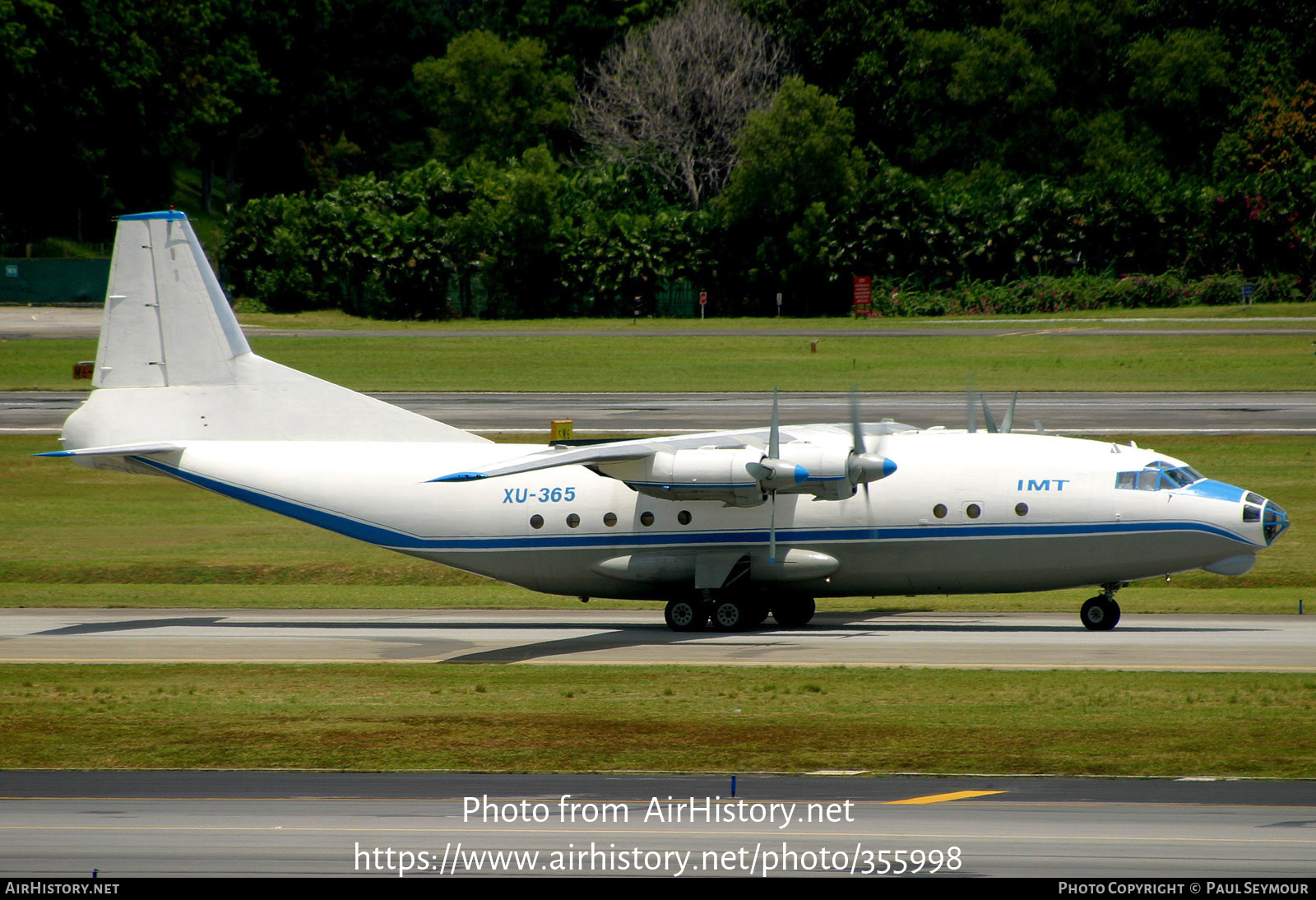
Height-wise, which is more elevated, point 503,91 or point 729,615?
point 503,91

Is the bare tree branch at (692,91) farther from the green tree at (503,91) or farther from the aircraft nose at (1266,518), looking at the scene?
the aircraft nose at (1266,518)

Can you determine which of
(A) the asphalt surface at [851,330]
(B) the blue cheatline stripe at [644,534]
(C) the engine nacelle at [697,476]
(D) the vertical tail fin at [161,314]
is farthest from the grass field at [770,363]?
(D) the vertical tail fin at [161,314]

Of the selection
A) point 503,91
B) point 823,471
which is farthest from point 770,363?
point 503,91

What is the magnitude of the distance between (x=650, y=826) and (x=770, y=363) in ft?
182

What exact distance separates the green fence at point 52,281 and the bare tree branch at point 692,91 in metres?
38.0

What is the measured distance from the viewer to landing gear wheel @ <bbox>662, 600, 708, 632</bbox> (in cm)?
2667

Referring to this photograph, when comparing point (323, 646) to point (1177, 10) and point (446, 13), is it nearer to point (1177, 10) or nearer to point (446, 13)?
point (1177, 10)

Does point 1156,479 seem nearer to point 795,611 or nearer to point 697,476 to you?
point 795,611

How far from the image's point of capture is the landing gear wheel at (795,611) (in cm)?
2736

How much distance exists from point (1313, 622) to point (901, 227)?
62.8m

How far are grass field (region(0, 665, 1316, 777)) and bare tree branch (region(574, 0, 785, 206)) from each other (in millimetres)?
79015

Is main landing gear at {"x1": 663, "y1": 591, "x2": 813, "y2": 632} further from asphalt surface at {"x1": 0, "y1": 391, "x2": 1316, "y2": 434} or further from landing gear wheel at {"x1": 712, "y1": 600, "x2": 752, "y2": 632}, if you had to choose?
asphalt surface at {"x1": 0, "y1": 391, "x2": 1316, "y2": 434}

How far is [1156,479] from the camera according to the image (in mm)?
24984

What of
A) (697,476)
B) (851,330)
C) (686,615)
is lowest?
(686,615)
